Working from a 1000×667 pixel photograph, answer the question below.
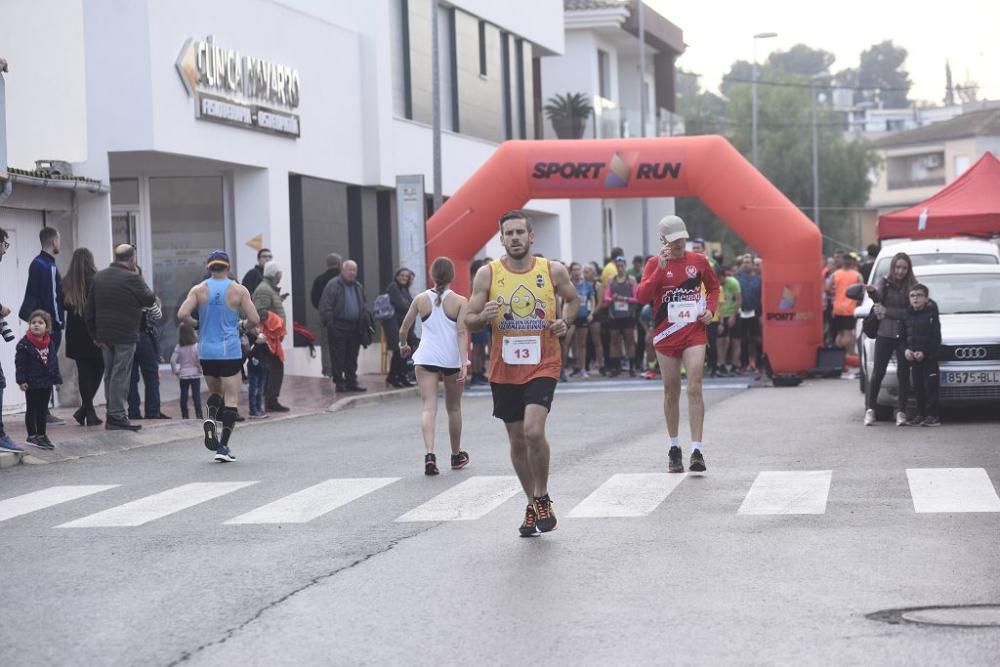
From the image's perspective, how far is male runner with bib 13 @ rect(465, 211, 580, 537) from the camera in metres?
9.95

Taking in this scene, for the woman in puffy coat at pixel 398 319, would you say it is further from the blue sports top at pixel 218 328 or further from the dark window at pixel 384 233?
the blue sports top at pixel 218 328

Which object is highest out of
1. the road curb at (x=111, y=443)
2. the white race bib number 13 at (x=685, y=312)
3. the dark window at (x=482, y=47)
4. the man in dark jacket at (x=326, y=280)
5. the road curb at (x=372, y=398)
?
the dark window at (x=482, y=47)

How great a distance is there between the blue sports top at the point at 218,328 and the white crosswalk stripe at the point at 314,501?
2.80 metres

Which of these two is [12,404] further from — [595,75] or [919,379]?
[595,75]

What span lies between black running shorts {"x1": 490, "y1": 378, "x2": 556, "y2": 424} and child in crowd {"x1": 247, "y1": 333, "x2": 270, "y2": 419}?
1040 centimetres

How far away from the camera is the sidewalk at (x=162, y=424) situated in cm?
1638

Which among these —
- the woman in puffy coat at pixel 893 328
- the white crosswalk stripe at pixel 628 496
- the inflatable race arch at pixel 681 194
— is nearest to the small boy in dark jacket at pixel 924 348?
the woman in puffy coat at pixel 893 328

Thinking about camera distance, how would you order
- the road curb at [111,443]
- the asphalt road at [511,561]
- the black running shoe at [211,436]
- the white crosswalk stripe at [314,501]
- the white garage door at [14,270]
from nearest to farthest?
the asphalt road at [511,561] → the white crosswalk stripe at [314,501] → the black running shoe at [211,436] → the road curb at [111,443] → the white garage door at [14,270]

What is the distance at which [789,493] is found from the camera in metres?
11.6

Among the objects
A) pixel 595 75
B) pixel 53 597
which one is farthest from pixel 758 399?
pixel 595 75

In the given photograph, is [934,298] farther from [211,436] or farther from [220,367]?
[211,436]

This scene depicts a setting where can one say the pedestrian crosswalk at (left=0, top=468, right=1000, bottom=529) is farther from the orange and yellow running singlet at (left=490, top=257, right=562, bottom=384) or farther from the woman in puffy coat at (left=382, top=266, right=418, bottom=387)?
the woman in puffy coat at (left=382, top=266, right=418, bottom=387)

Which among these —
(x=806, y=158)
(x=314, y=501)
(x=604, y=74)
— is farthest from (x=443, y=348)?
(x=806, y=158)

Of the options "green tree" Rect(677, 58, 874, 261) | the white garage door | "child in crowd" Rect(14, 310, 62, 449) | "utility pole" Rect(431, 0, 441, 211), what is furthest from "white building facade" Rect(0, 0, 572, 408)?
"green tree" Rect(677, 58, 874, 261)
